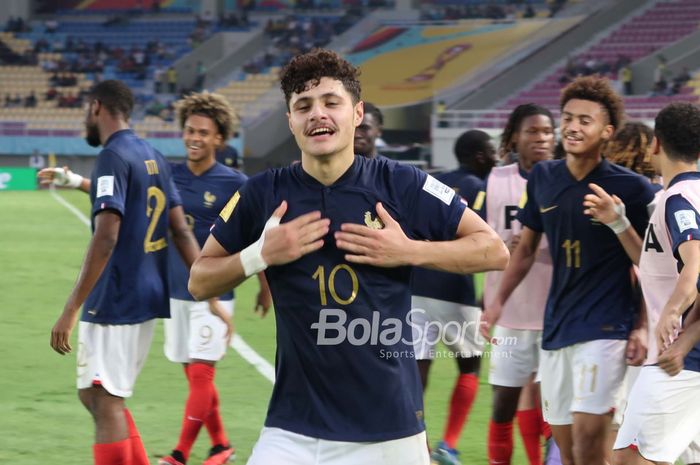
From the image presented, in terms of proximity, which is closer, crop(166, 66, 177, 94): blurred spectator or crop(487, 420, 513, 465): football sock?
crop(487, 420, 513, 465): football sock

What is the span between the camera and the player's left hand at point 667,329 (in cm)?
438

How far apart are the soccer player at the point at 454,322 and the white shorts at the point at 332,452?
10.5 ft

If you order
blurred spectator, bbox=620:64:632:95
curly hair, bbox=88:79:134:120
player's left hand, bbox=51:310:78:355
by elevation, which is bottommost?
player's left hand, bbox=51:310:78:355

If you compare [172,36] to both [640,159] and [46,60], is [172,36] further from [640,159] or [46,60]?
[640,159]

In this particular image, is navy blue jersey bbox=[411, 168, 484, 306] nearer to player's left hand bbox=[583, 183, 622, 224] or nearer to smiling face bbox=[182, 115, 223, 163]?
smiling face bbox=[182, 115, 223, 163]

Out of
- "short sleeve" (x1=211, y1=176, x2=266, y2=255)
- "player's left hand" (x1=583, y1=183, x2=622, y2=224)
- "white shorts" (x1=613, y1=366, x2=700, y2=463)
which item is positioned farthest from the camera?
"player's left hand" (x1=583, y1=183, x2=622, y2=224)

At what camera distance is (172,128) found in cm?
4034

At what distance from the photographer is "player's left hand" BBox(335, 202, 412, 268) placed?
3473mm

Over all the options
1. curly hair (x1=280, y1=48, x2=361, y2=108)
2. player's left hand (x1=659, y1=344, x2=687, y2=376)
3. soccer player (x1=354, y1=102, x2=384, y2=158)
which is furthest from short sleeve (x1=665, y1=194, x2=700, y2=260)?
soccer player (x1=354, y1=102, x2=384, y2=158)

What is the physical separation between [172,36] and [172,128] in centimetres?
1262

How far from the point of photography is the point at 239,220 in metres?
3.71

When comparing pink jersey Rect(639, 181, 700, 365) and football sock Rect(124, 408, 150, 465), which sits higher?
pink jersey Rect(639, 181, 700, 365)

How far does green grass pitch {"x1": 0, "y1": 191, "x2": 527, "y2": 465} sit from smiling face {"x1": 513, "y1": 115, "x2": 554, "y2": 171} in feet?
6.24

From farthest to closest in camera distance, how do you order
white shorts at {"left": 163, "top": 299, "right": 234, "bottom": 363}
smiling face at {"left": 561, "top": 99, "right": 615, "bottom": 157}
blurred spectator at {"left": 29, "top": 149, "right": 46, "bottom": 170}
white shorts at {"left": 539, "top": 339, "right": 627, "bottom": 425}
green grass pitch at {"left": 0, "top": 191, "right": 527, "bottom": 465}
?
blurred spectator at {"left": 29, "top": 149, "right": 46, "bottom": 170} < green grass pitch at {"left": 0, "top": 191, "right": 527, "bottom": 465} < white shorts at {"left": 163, "top": 299, "right": 234, "bottom": 363} < smiling face at {"left": 561, "top": 99, "right": 615, "bottom": 157} < white shorts at {"left": 539, "top": 339, "right": 627, "bottom": 425}
